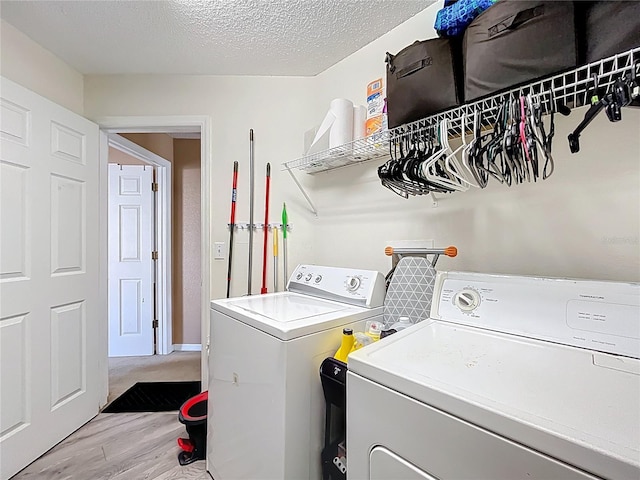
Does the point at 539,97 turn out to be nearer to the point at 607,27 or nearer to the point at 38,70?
the point at 607,27

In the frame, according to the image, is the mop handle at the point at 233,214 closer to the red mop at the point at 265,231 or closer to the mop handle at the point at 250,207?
the mop handle at the point at 250,207

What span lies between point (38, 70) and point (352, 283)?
7.38 ft

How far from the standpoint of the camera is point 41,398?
1.76m

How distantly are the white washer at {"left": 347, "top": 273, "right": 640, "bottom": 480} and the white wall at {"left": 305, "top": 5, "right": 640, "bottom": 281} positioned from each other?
0.82ft

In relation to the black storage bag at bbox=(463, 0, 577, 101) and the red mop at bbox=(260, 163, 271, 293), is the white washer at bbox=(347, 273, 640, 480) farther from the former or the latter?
the red mop at bbox=(260, 163, 271, 293)

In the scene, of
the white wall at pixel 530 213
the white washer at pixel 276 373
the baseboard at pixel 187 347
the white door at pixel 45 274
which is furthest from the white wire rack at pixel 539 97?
the baseboard at pixel 187 347

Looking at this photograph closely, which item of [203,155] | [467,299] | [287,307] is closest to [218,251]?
[203,155]

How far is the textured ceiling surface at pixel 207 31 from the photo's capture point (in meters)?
1.53

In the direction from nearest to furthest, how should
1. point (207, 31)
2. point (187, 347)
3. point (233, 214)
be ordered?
point (207, 31), point (233, 214), point (187, 347)

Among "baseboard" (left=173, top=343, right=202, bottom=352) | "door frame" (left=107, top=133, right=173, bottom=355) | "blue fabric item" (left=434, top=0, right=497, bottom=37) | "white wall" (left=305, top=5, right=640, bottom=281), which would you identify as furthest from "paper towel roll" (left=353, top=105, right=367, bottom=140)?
"baseboard" (left=173, top=343, right=202, bottom=352)

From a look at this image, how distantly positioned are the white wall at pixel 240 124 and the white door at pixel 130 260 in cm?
124

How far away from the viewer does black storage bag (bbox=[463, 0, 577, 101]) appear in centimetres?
77

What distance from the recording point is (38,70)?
188 centimetres

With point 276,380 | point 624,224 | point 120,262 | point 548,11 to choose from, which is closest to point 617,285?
point 624,224
